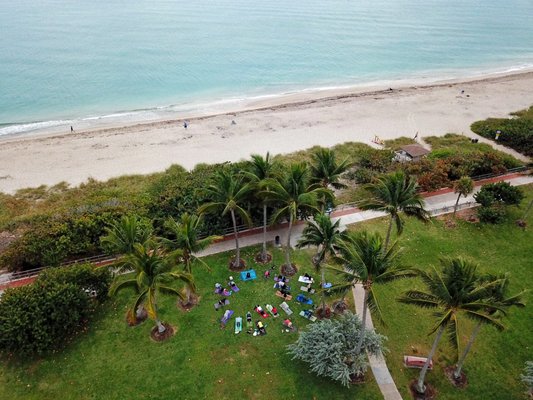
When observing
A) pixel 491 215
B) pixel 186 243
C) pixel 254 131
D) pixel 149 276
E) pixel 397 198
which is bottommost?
pixel 491 215

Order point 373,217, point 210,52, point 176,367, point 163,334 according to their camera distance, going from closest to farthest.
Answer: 1. point 176,367
2. point 163,334
3. point 373,217
4. point 210,52

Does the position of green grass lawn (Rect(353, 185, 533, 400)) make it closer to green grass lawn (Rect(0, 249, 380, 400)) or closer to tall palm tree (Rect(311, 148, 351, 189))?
green grass lawn (Rect(0, 249, 380, 400))

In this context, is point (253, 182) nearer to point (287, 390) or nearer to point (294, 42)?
point (287, 390)

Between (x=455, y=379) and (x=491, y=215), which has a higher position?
(x=491, y=215)

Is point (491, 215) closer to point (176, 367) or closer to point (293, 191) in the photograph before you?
point (293, 191)

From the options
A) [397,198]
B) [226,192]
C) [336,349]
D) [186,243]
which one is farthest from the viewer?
[226,192]

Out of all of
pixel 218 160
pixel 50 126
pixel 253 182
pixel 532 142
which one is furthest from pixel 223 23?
pixel 253 182

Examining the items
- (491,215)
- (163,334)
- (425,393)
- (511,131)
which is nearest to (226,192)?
(163,334)
